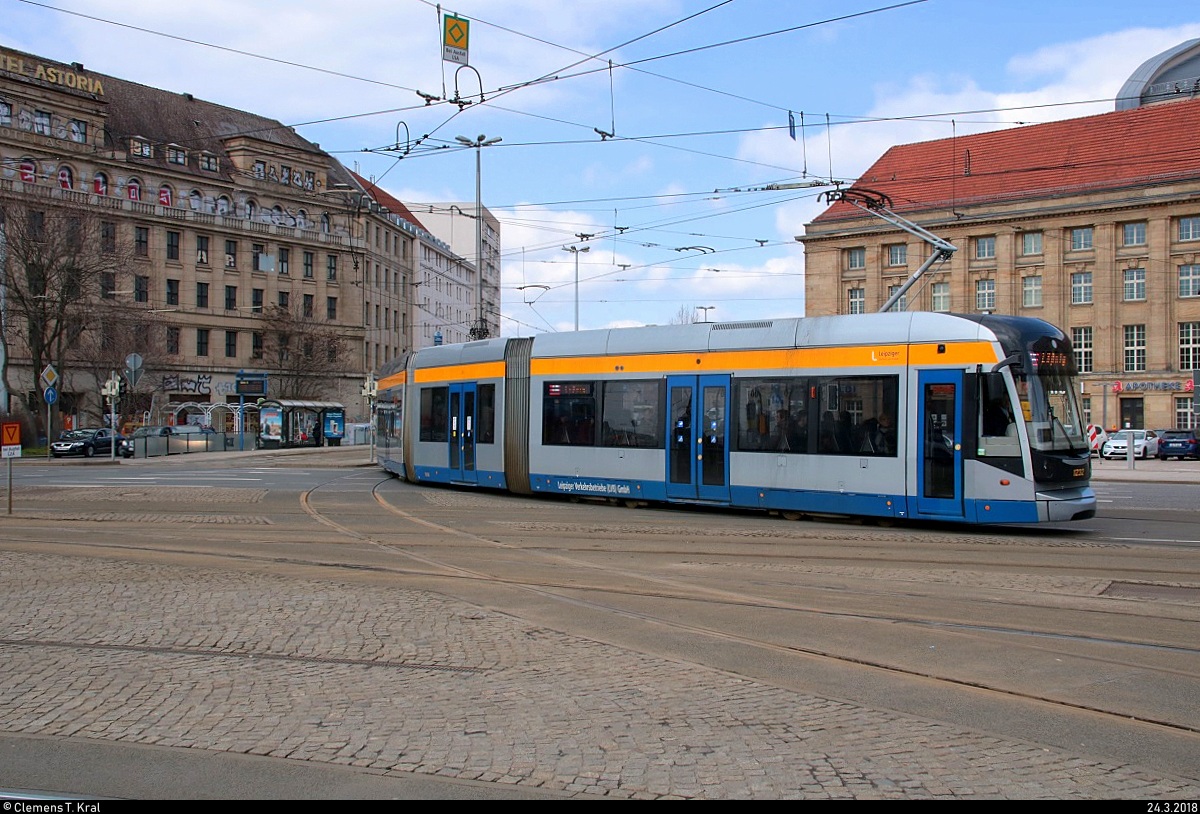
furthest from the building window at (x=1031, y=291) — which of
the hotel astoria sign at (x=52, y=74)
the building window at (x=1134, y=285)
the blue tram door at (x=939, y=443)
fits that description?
the hotel astoria sign at (x=52, y=74)

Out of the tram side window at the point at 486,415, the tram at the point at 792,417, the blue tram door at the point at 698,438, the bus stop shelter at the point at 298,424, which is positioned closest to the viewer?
the tram at the point at 792,417

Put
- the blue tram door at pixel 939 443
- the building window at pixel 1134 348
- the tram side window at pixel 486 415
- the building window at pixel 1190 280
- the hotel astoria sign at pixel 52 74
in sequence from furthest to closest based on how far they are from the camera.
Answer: the building window at pixel 1134 348 → the building window at pixel 1190 280 → the hotel astoria sign at pixel 52 74 → the tram side window at pixel 486 415 → the blue tram door at pixel 939 443

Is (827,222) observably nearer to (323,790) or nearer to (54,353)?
(54,353)

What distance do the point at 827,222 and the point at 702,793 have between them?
67.3 m

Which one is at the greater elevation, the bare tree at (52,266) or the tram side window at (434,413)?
the bare tree at (52,266)

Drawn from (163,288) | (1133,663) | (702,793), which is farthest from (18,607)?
(163,288)

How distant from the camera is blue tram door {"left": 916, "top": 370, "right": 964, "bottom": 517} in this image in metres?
14.6

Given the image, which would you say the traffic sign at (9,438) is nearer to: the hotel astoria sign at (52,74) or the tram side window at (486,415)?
the tram side window at (486,415)

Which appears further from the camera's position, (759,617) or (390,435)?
(390,435)

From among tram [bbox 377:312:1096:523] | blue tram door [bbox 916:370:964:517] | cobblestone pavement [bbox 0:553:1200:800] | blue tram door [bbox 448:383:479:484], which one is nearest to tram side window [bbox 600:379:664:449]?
tram [bbox 377:312:1096:523]

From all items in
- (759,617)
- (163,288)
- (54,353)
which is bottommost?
(759,617)

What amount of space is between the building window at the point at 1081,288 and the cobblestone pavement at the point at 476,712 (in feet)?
205

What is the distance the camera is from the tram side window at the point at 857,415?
1523 cm

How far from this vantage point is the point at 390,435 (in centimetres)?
2639
